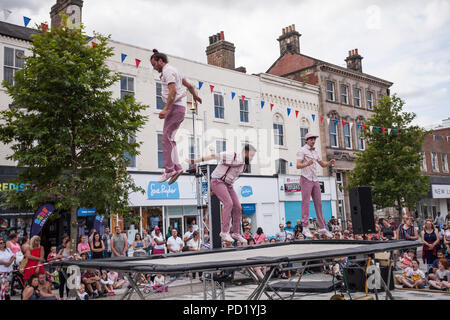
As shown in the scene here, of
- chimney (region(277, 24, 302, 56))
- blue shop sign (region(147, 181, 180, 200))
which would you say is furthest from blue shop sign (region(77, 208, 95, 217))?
chimney (region(277, 24, 302, 56))

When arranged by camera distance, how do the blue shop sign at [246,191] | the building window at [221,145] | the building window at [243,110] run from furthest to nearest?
the building window at [243,110] → the blue shop sign at [246,191] → the building window at [221,145]

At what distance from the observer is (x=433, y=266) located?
11195 millimetres

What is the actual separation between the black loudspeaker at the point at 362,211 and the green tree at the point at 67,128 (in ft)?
20.3

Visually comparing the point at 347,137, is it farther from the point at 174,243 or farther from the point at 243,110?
the point at 174,243

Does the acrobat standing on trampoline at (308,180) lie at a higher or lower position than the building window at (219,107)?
lower

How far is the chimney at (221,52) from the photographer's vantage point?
78.0 feet

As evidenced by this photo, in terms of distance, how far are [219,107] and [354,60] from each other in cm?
1445

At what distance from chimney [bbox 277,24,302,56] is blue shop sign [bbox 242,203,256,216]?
1236 centimetres

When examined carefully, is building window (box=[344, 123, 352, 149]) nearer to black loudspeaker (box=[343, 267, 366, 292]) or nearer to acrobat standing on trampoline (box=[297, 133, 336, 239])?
black loudspeaker (box=[343, 267, 366, 292])

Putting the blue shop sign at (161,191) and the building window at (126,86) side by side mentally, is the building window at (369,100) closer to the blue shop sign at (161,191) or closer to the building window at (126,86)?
the blue shop sign at (161,191)

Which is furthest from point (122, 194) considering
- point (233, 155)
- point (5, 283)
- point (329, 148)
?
point (329, 148)

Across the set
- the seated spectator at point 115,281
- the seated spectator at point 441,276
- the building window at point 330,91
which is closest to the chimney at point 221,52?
the building window at point 330,91

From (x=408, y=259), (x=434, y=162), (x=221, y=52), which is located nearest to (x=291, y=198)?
(x=221, y=52)
